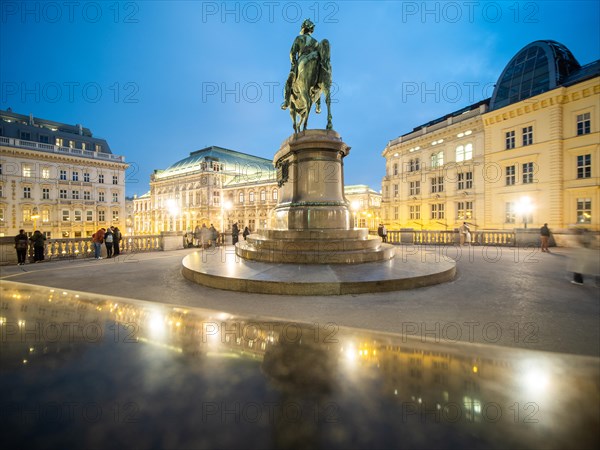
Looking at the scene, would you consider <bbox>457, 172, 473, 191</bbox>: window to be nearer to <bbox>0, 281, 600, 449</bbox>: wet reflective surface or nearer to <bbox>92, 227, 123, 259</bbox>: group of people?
<bbox>0, 281, 600, 449</bbox>: wet reflective surface

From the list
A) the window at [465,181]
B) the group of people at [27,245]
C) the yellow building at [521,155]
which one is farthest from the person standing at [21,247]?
the window at [465,181]

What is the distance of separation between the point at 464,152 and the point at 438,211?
786 cm

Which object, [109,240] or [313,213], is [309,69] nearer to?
[313,213]

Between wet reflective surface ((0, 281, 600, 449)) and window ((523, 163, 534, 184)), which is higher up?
window ((523, 163, 534, 184))

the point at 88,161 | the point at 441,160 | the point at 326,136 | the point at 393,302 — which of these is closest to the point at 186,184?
the point at 88,161

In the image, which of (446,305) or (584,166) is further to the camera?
(584,166)

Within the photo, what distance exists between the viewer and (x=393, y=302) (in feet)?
17.6

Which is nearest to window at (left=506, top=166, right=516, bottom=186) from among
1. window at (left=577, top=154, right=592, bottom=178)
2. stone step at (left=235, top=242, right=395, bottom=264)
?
window at (left=577, top=154, right=592, bottom=178)

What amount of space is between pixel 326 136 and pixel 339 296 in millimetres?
6397

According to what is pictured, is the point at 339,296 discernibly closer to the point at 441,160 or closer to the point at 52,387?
the point at 52,387

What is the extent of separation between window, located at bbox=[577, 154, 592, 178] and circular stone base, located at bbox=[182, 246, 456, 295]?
84.2ft

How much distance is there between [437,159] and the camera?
121ft

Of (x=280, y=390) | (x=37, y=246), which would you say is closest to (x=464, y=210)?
(x=280, y=390)

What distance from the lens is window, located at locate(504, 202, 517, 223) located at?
28375 millimetres
